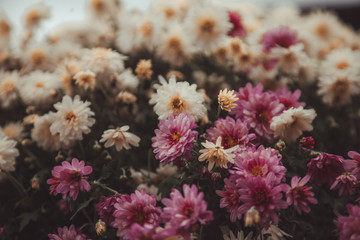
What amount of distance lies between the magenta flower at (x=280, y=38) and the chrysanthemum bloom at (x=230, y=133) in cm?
51

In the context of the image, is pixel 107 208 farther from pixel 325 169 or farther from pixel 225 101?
pixel 325 169

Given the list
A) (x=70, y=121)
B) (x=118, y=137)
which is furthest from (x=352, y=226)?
(x=70, y=121)

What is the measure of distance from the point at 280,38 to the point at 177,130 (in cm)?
65

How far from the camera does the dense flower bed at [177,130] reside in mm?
667

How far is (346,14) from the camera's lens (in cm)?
235

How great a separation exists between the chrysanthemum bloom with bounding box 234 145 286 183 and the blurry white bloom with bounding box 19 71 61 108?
0.66 meters

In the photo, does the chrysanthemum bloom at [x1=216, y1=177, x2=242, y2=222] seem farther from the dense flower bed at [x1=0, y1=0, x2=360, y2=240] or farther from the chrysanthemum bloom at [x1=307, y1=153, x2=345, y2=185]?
the chrysanthemum bloom at [x1=307, y1=153, x2=345, y2=185]

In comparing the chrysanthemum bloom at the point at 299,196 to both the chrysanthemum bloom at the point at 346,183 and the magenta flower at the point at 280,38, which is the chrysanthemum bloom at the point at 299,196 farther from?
the magenta flower at the point at 280,38

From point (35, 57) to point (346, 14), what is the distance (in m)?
2.16

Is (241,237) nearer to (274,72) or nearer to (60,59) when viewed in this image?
(274,72)

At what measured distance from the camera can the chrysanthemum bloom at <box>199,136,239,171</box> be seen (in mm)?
667

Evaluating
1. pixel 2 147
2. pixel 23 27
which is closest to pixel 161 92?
pixel 2 147

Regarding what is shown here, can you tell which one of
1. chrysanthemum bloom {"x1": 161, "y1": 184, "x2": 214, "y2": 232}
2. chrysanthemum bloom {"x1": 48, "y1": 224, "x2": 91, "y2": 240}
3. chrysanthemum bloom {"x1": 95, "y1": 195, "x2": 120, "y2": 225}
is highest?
chrysanthemum bloom {"x1": 161, "y1": 184, "x2": 214, "y2": 232}

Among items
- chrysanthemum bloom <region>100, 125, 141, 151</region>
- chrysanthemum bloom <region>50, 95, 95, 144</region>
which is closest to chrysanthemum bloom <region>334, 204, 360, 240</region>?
chrysanthemum bloom <region>100, 125, 141, 151</region>
